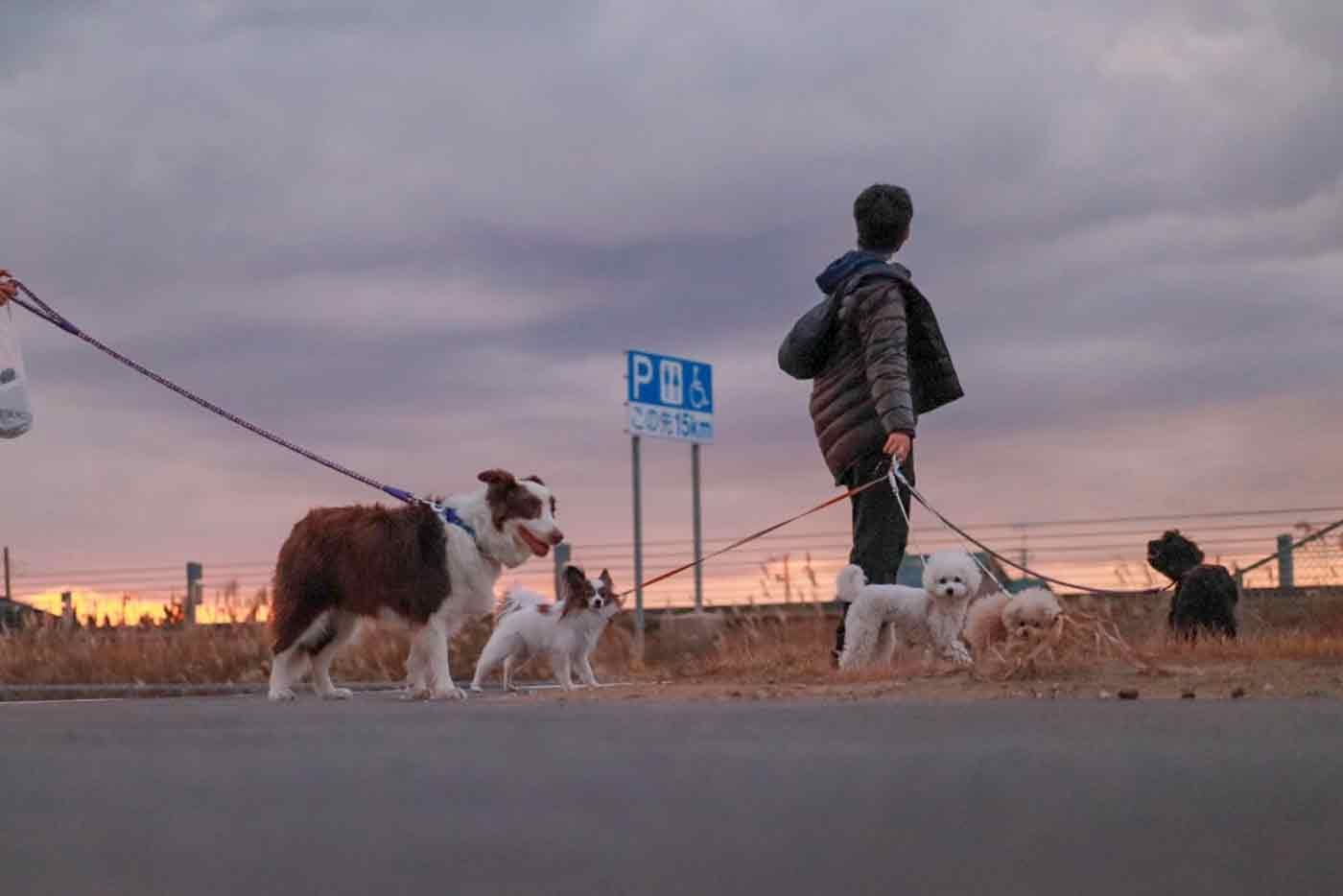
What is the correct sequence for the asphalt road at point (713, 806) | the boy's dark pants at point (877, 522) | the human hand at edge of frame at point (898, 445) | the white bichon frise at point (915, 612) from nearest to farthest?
the asphalt road at point (713, 806)
the human hand at edge of frame at point (898, 445)
the boy's dark pants at point (877, 522)
the white bichon frise at point (915, 612)

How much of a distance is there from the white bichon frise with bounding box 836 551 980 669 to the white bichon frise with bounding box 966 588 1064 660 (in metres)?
1.66

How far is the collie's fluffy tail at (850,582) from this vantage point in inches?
450

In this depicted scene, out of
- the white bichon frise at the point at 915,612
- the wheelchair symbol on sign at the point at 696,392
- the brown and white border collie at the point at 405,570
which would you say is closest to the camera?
the white bichon frise at the point at 915,612

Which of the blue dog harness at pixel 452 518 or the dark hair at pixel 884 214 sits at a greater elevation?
the dark hair at pixel 884 214

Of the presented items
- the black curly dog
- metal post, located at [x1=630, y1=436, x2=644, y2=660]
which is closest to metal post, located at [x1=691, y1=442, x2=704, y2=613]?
metal post, located at [x1=630, y1=436, x2=644, y2=660]

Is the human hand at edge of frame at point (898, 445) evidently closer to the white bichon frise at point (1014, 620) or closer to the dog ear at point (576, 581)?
the white bichon frise at point (1014, 620)

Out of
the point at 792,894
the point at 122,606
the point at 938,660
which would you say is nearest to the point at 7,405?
the point at 938,660

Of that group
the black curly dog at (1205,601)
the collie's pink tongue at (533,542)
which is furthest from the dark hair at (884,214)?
the black curly dog at (1205,601)

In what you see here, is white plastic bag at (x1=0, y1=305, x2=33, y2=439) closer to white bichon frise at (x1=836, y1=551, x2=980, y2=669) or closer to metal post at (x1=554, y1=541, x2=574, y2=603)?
white bichon frise at (x1=836, y1=551, x2=980, y2=669)

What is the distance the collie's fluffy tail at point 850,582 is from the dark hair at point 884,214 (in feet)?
5.88

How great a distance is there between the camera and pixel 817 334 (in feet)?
35.8

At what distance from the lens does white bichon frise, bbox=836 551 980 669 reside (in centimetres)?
1177

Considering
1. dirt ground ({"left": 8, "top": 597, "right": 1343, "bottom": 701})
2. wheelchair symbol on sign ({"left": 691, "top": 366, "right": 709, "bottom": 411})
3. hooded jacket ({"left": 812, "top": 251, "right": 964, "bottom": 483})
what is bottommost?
dirt ground ({"left": 8, "top": 597, "right": 1343, "bottom": 701})

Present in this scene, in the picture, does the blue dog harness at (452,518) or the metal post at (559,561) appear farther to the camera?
the metal post at (559,561)
